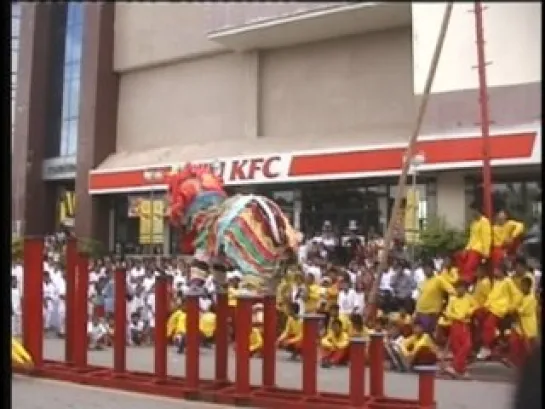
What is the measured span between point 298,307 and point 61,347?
2811 mm

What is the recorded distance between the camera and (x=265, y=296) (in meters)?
7.10

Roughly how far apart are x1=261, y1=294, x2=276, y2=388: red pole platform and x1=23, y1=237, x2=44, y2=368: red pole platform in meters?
1.79

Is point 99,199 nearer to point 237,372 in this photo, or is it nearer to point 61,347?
point 61,347

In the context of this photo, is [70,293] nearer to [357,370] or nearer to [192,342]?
[192,342]

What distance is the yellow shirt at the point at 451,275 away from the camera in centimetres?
920

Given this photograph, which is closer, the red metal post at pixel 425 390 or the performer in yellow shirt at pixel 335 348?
the red metal post at pixel 425 390

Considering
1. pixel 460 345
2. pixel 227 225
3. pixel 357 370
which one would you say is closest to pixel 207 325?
pixel 460 345

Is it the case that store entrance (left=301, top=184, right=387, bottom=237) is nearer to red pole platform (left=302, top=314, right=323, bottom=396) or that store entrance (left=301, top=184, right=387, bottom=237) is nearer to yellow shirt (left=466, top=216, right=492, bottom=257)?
yellow shirt (left=466, top=216, right=492, bottom=257)

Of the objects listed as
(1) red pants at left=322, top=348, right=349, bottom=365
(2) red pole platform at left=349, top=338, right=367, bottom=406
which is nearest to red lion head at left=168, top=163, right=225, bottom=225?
(2) red pole platform at left=349, top=338, right=367, bottom=406

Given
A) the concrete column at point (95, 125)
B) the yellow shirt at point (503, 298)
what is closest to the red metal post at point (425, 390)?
the yellow shirt at point (503, 298)

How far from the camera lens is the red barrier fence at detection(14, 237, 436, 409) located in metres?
6.48

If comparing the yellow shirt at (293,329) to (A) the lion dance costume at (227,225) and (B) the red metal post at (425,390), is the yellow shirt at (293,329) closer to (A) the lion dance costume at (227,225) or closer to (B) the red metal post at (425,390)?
(A) the lion dance costume at (227,225)

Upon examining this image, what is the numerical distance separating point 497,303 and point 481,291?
29 centimetres

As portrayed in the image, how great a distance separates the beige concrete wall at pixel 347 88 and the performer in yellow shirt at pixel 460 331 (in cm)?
510
